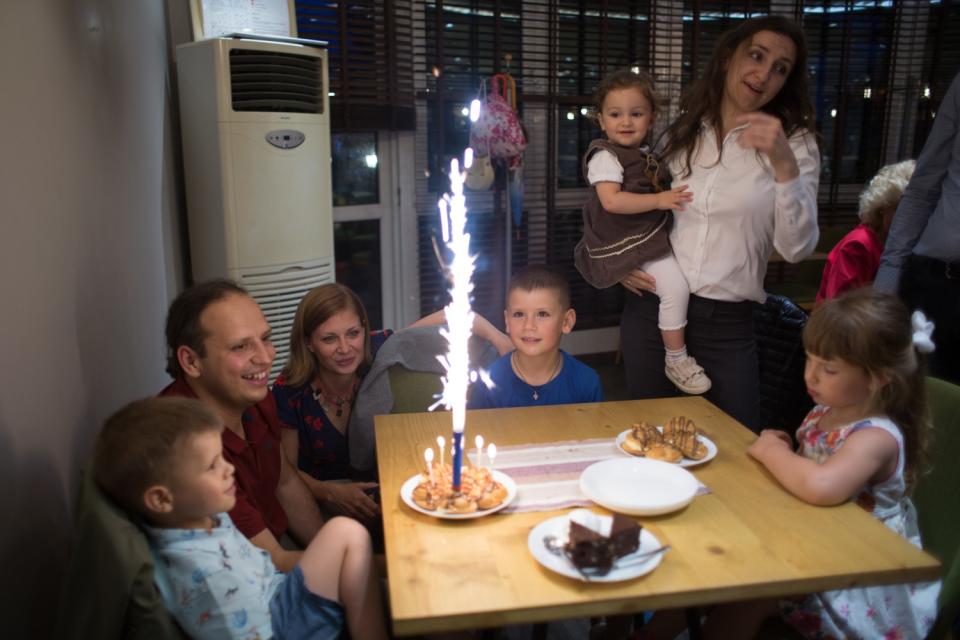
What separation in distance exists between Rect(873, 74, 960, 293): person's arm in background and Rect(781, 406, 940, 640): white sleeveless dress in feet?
2.97

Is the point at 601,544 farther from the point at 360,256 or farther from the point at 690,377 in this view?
the point at 360,256

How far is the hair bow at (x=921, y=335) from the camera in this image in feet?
5.27

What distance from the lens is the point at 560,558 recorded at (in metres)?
1.27

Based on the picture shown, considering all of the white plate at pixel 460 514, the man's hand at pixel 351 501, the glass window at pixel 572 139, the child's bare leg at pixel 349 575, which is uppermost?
the glass window at pixel 572 139

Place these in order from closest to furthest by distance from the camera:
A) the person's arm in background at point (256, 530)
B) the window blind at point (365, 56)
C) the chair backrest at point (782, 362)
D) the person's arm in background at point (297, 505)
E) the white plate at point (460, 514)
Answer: the white plate at point (460, 514) < the person's arm in background at point (256, 530) < the person's arm in background at point (297, 505) < the chair backrest at point (782, 362) < the window blind at point (365, 56)

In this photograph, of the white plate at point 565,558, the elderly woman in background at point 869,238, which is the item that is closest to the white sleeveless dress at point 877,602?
the white plate at point 565,558

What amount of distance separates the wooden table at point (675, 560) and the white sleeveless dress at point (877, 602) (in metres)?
0.16

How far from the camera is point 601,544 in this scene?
1.25 meters

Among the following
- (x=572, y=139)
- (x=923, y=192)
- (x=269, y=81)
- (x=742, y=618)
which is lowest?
(x=742, y=618)

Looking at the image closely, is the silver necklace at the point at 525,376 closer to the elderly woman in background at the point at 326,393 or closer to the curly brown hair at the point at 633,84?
the elderly woman in background at the point at 326,393

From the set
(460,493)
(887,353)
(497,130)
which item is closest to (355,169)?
(497,130)

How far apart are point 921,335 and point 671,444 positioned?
55 centimetres

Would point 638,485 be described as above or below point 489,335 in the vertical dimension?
below

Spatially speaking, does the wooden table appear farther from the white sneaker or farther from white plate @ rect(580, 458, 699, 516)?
the white sneaker
